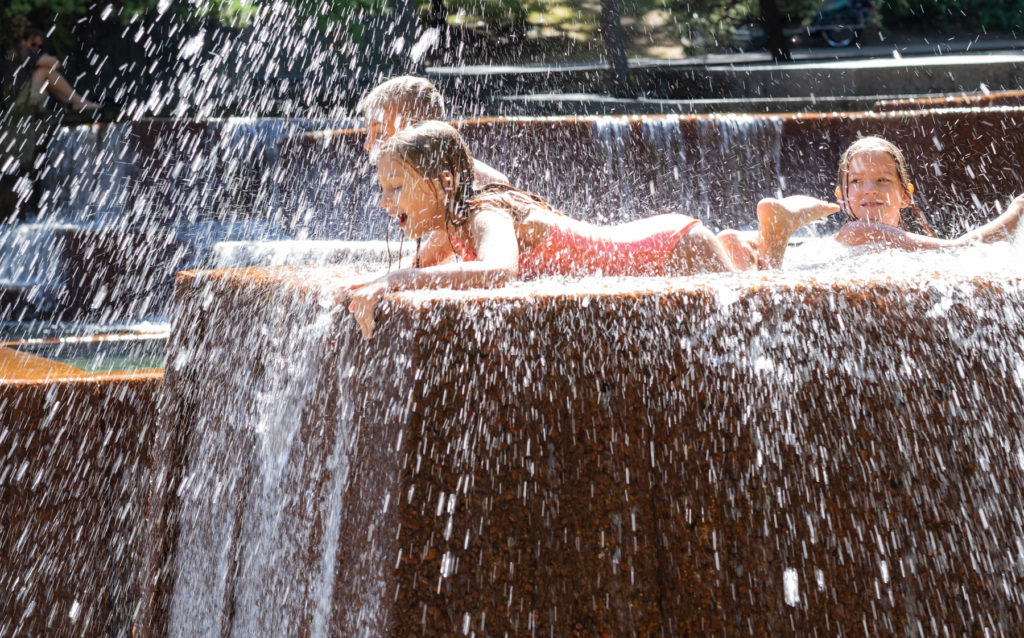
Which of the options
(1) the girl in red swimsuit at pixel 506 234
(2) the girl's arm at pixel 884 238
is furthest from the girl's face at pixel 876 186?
(1) the girl in red swimsuit at pixel 506 234

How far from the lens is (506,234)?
8.05 feet

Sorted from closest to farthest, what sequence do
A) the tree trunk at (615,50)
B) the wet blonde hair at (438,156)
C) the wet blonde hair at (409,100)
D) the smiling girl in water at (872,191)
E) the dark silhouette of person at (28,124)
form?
the wet blonde hair at (438,156) → the smiling girl in water at (872,191) → the wet blonde hair at (409,100) → the dark silhouette of person at (28,124) → the tree trunk at (615,50)

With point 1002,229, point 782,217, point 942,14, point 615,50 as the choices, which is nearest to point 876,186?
point 1002,229

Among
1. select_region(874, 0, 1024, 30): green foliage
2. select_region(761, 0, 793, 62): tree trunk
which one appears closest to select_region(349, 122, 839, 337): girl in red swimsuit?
select_region(761, 0, 793, 62): tree trunk

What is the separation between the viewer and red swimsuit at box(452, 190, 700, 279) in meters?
2.91

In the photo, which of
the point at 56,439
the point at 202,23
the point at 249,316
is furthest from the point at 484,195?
the point at 202,23

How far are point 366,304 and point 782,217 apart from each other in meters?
1.89

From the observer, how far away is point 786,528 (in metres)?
1.82

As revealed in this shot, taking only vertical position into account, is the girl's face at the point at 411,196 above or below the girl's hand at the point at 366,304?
below

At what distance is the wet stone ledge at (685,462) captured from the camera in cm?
176

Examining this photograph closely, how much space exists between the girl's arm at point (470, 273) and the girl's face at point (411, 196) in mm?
→ 103

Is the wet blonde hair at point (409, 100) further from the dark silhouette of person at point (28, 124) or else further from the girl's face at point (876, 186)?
the dark silhouette of person at point (28, 124)

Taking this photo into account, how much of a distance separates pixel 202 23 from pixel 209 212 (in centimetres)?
631

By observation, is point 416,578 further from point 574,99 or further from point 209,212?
point 574,99
